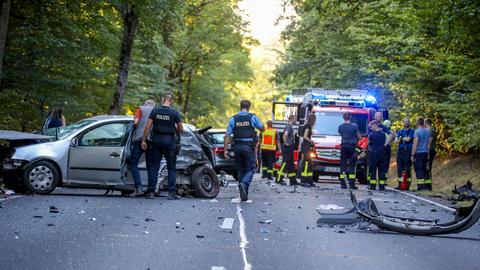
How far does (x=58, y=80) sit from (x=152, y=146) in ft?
30.5

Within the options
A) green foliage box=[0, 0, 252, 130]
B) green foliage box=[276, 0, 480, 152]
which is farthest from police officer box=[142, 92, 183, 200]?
green foliage box=[0, 0, 252, 130]

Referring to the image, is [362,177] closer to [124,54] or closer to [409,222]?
[124,54]

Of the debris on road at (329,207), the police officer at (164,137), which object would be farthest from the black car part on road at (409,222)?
the police officer at (164,137)

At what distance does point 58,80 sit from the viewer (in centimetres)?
2423

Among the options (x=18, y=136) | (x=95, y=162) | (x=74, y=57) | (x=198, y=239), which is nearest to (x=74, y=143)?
(x=95, y=162)

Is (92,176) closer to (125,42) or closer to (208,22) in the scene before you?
(125,42)

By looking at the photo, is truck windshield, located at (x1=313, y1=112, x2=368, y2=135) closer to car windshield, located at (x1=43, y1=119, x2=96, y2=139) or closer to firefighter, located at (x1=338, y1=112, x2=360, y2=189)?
firefighter, located at (x1=338, y1=112, x2=360, y2=189)

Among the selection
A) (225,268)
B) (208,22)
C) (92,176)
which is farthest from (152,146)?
(208,22)

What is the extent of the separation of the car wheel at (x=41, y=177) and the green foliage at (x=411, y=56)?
7926mm

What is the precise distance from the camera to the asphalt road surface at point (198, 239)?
855cm

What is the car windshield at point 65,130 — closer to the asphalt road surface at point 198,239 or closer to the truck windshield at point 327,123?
the asphalt road surface at point 198,239

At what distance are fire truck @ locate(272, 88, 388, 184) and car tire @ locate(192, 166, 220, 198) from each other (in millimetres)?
9324

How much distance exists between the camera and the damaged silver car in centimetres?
1574

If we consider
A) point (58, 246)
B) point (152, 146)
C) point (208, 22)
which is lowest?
point (58, 246)
